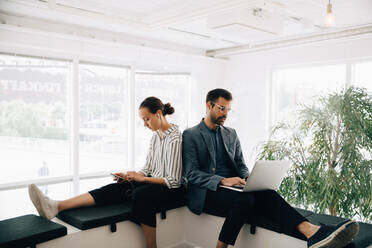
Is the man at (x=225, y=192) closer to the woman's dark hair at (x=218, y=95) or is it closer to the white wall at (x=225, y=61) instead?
the woman's dark hair at (x=218, y=95)

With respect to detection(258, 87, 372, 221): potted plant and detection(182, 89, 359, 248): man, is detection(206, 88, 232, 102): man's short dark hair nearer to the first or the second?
detection(182, 89, 359, 248): man

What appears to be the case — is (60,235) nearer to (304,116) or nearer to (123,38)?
(304,116)

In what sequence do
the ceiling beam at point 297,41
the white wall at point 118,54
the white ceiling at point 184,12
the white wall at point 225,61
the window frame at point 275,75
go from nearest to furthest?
1. the white ceiling at point 184,12
2. the white wall at point 118,54
3. the white wall at point 225,61
4. the ceiling beam at point 297,41
5. the window frame at point 275,75

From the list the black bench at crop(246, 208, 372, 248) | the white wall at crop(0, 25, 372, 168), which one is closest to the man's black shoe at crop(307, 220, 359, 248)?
the black bench at crop(246, 208, 372, 248)

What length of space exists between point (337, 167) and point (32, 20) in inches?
151

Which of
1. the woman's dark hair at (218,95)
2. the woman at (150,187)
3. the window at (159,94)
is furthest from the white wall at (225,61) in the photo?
the woman's dark hair at (218,95)

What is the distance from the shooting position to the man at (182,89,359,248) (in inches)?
85.9

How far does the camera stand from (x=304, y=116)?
3.53 meters

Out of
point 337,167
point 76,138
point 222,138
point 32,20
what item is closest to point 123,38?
point 32,20

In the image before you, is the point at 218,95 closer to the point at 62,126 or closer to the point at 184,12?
the point at 184,12

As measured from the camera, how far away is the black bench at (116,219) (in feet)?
7.60

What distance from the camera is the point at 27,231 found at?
2152mm

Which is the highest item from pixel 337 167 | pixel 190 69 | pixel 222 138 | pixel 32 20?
pixel 32 20

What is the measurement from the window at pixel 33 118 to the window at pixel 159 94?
112 cm
